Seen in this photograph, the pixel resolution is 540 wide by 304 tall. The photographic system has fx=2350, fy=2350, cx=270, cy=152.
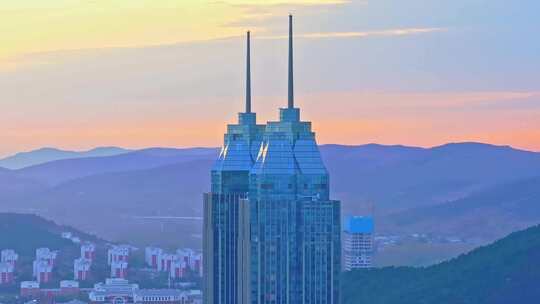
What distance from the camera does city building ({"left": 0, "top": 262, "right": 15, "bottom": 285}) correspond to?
11506 cm

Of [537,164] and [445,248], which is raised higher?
[537,164]

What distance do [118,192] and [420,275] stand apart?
101 metres

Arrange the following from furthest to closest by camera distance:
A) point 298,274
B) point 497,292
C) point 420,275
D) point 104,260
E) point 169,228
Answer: point 169,228, point 104,260, point 420,275, point 497,292, point 298,274

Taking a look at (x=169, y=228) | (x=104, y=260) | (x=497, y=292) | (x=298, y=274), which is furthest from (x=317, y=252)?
(x=169, y=228)

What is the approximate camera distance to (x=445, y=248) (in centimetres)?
12812

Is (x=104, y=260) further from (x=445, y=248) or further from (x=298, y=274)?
(x=298, y=274)

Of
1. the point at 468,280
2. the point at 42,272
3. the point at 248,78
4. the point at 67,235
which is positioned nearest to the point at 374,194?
the point at 67,235

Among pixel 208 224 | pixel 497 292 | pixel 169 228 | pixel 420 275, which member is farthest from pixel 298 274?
pixel 169 228

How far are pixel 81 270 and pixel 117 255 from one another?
3.67 m

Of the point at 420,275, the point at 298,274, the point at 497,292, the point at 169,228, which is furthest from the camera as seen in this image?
the point at 169,228

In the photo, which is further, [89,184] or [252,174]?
[89,184]

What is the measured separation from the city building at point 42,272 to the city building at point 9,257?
9.94ft

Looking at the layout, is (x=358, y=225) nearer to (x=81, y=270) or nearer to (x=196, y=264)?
(x=196, y=264)

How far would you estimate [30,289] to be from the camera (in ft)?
Result: 358
